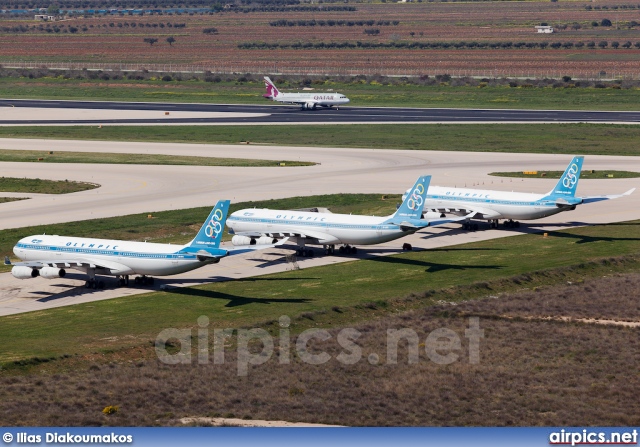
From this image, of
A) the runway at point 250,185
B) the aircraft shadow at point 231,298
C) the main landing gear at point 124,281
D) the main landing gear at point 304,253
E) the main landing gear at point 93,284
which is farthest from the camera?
the main landing gear at point 304,253

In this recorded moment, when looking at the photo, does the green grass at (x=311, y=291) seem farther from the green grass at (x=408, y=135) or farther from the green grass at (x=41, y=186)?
the green grass at (x=408, y=135)

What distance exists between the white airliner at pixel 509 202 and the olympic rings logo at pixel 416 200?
1466cm

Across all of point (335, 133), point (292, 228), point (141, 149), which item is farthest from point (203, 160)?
point (292, 228)

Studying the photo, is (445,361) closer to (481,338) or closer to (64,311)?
(481,338)

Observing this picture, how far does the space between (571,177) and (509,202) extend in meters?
6.77

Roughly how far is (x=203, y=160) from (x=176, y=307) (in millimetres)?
78852

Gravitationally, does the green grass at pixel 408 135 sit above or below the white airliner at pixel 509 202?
above

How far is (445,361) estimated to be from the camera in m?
61.5

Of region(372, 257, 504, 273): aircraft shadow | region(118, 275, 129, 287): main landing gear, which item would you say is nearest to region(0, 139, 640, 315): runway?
region(118, 275, 129, 287): main landing gear

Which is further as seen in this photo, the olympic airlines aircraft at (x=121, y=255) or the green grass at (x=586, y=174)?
the green grass at (x=586, y=174)

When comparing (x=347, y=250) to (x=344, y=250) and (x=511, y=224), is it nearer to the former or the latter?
(x=344, y=250)

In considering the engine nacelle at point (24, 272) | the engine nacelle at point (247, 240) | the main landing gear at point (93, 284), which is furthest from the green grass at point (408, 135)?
the engine nacelle at point (24, 272)

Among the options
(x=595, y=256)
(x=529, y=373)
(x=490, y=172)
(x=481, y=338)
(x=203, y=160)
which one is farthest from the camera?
(x=203, y=160)

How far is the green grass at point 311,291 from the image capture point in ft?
220
